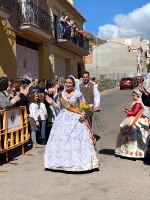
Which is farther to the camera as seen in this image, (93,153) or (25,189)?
(93,153)

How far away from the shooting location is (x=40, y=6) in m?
19.1

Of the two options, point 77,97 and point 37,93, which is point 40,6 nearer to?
point 37,93

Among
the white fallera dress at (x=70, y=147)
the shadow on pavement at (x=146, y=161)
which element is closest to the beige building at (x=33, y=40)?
the white fallera dress at (x=70, y=147)

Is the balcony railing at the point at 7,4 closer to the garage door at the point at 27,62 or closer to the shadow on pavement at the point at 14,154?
the garage door at the point at 27,62

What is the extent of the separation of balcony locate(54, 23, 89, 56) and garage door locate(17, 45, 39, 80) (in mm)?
3413

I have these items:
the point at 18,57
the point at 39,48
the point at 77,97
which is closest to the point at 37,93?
the point at 77,97

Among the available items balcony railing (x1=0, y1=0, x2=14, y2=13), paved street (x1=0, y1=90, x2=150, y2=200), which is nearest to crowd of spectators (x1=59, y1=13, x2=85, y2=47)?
balcony railing (x1=0, y1=0, x2=14, y2=13)

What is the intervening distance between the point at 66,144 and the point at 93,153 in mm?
516

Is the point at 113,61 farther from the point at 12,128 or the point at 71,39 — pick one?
the point at 12,128

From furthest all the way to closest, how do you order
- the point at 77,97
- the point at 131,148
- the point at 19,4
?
the point at 19,4, the point at 131,148, the point at 77,97

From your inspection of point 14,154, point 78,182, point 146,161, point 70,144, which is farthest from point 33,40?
point 78,182

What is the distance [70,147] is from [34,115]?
2562mm

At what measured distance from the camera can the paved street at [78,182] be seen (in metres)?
4.64

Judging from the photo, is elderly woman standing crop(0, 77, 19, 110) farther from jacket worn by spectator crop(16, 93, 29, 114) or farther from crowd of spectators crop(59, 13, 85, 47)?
crowd of spectators crop(59, 13, 85, 47)
